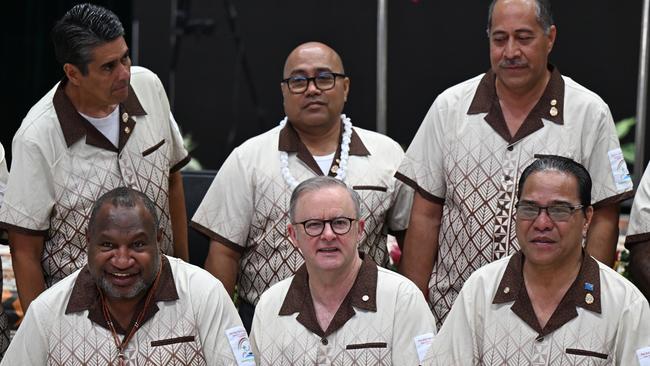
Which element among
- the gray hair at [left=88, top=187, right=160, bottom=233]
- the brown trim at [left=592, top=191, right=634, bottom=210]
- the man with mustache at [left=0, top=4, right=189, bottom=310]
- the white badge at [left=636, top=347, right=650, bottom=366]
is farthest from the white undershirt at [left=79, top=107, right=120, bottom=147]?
the white badge at [left=636, top=347, right=650, bottom=366]

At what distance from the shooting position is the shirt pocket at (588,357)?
3.70 meters

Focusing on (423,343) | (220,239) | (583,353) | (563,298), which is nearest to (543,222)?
(563,298)

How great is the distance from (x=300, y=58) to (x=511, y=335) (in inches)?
51.2

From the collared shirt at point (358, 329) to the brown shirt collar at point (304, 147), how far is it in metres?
0.64

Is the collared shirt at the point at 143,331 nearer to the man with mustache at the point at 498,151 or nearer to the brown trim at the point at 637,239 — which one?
the man with mustache at the point at 498,151

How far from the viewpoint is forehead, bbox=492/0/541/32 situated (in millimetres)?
4207

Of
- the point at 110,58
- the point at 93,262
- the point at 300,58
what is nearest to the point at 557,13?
the point at 300,58

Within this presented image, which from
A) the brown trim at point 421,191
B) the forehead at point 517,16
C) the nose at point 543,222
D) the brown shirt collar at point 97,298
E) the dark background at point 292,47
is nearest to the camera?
the nose at point 543,222

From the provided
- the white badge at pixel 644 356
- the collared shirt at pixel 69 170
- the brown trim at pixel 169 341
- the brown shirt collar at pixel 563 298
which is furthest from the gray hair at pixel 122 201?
the white badge at pixel 644 356

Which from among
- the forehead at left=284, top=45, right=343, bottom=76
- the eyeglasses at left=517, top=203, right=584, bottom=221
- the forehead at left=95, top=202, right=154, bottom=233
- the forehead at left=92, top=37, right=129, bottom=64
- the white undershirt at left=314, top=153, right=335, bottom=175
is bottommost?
the forehead at left=95, top=202, right=154, bottom=233

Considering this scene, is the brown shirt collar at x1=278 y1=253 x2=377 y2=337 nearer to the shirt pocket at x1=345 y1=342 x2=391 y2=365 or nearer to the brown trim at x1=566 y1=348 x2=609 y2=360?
the shirt pocket at x1=345 y1=342 x2=391 y2=365

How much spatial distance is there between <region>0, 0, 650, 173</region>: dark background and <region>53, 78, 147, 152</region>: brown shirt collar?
2.59 meters

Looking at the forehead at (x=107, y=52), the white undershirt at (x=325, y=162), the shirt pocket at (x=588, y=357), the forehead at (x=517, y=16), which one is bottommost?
the shirt pocket at (x=588, y=357)

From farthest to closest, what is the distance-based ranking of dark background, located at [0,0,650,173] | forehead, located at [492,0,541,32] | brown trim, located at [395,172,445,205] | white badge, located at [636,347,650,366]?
dark background, located at [0,0,650,173] → brown trim, located at [395,172,445,205] → forehead, located at [492,0,541,32] → white badge, located at [636,347,650,366]
